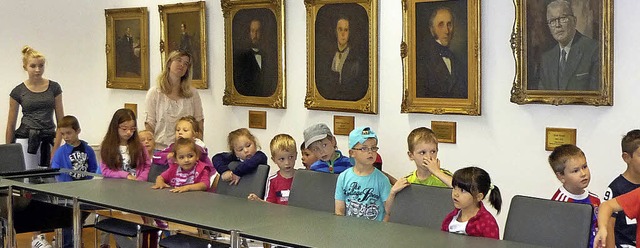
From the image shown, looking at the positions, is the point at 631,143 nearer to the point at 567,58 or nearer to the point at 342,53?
the point at 567,58

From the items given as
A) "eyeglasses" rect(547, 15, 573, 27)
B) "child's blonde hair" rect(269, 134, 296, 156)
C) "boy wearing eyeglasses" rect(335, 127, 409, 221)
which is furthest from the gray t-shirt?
"eyeglasses" rect(547, 15, 573, 27)

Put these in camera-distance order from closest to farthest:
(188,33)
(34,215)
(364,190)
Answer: (364,190), (34,215), (188,33)

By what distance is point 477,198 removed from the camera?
16.9ft

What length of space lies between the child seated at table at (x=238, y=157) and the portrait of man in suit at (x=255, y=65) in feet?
7.55

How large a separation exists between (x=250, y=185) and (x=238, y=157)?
55cm

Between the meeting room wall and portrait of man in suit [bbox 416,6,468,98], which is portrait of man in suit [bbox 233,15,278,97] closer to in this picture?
the meeting room wall

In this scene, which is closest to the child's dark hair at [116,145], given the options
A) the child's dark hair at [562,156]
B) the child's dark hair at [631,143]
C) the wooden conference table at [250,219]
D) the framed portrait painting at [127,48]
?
the wooden conference table at [250,219]

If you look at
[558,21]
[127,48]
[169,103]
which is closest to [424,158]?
[558,21]

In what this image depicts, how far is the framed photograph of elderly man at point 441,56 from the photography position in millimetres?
7777

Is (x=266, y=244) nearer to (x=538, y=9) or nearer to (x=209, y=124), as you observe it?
(x=538, y=9)

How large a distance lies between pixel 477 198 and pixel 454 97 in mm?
2886

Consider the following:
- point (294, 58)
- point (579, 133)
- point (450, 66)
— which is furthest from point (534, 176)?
point (294, 58)

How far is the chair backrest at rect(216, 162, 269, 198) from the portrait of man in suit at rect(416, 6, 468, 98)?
1.89 m

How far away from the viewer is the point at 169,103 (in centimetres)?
930
